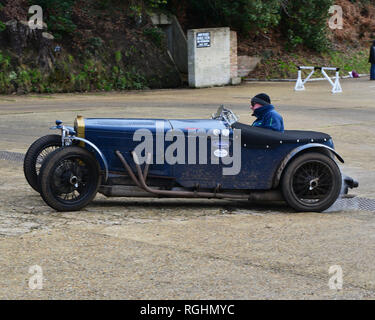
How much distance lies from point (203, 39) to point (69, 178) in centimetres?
2068

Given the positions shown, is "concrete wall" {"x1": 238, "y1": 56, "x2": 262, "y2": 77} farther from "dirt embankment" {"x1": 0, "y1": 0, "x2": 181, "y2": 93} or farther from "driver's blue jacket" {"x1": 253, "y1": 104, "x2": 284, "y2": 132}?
"driver's blue jacket" {"x1": 253, "y1": 104, "x2": 284, "y2": 132}

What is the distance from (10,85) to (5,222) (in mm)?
17543

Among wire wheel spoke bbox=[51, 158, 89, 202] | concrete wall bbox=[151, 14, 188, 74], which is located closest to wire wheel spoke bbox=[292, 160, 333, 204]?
wire wheel spoke bbox=[51, 158, 89, 202]

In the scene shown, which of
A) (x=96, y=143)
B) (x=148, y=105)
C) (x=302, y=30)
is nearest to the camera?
(x=96, y=143)

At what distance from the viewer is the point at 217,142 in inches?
322

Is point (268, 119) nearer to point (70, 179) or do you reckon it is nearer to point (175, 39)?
point (70, 179)

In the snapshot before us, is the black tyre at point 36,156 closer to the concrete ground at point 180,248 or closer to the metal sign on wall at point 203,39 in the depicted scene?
the concrete ground at point 180,248

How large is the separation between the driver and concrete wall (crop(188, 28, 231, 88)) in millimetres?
19067

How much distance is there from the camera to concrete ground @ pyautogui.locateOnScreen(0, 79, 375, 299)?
547 cm

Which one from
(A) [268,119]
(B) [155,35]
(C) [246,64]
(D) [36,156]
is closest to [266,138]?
(A) [268,119]
